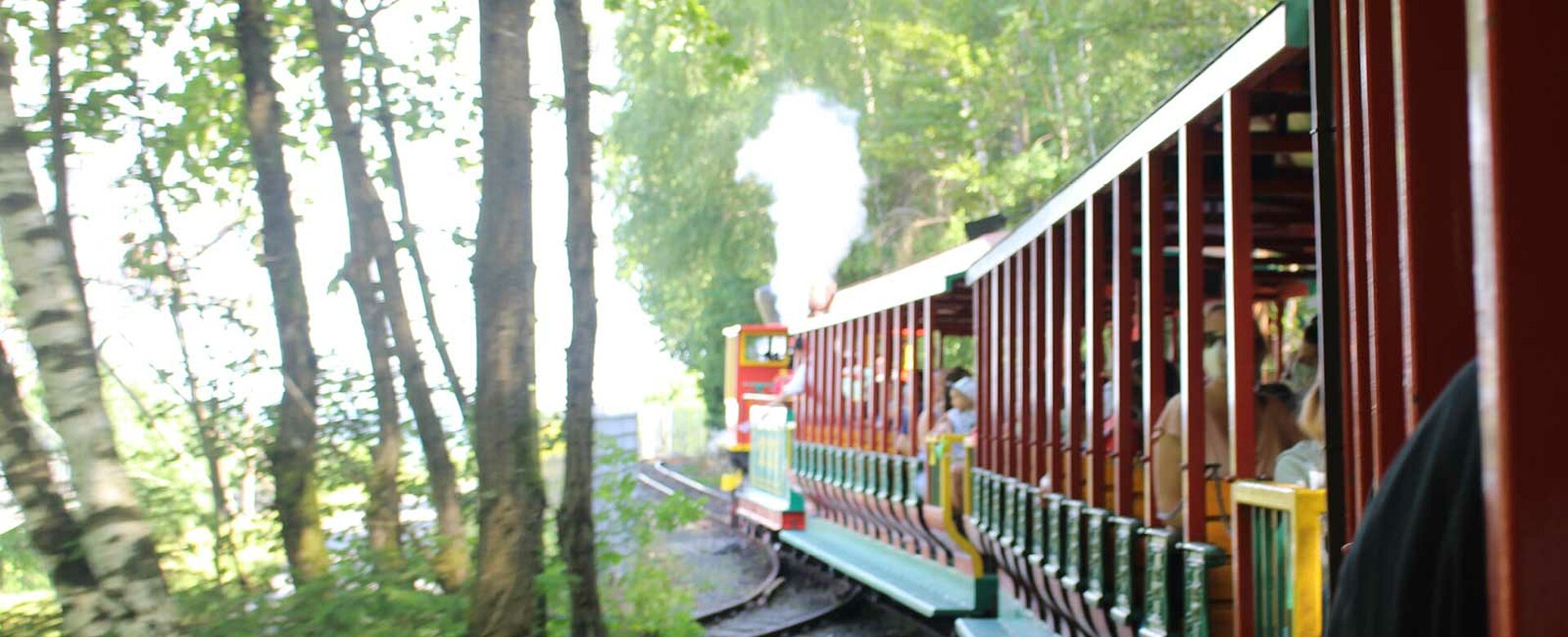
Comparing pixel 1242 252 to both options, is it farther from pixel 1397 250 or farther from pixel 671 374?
pixel 671 374

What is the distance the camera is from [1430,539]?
4.39 feet

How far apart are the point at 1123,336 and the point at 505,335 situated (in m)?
2.50

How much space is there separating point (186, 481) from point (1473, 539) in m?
6.45

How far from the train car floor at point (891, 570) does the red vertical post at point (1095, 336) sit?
11.3 feet

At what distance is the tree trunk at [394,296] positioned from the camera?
607 centimetres

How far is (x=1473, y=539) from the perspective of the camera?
129 cm

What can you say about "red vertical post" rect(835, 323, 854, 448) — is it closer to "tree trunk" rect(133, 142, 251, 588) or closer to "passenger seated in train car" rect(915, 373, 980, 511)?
"passenger seated in train car" rect(915, 373, 980, 511)

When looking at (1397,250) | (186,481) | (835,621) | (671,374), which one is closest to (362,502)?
(186,481)

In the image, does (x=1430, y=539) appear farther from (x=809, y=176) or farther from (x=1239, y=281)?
(x=809, y=176)

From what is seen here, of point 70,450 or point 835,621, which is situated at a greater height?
point 70,450

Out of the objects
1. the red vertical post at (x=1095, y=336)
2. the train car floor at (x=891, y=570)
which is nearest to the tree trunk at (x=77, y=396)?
the red vertical post at (x=1095, y=336)

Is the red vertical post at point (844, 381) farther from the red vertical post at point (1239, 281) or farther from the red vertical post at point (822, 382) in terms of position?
the red vertical post at point (1239, 281)

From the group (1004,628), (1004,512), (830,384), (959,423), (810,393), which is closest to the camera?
(1004,628)

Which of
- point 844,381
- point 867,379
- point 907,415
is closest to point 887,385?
point 907,415
